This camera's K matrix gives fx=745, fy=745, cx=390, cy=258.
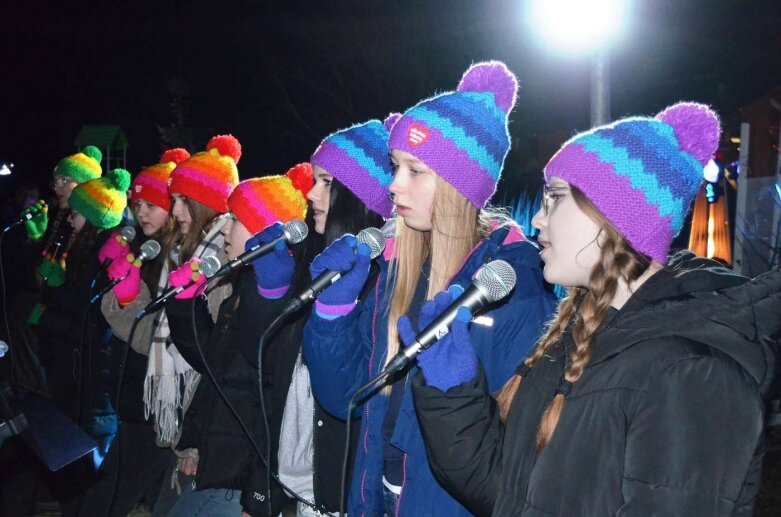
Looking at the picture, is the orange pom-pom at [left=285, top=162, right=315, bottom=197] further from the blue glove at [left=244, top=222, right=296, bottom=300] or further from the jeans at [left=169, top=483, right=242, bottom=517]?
the jeans at [left=169, top=483, right=242, bottom=517]

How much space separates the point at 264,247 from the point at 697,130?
164cm

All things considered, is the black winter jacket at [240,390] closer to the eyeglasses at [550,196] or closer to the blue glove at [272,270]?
the blue glove at [272,270]

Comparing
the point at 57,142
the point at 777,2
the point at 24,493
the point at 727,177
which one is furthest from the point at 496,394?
the point at 57,142

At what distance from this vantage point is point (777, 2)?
1198 centimetres

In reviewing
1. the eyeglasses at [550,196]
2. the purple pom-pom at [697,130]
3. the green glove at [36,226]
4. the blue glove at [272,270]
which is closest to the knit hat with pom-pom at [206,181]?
the blue glove at [272,270]

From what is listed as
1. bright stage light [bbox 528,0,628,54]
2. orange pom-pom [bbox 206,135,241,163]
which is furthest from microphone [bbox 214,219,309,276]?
bright stage light [bbox 528,0,628,54]

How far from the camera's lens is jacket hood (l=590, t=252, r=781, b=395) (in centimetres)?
172

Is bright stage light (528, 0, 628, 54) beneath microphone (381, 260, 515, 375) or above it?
above

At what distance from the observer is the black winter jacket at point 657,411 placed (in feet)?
5.40

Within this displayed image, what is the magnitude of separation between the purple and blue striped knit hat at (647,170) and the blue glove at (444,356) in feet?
1.58

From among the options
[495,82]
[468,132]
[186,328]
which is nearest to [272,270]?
[186,328]

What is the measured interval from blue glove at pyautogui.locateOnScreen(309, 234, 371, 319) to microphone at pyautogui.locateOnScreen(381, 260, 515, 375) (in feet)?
2.08

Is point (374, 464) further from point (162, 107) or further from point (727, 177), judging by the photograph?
point (162, 107)

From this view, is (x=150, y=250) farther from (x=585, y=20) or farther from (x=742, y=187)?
(x=742, y=187)
